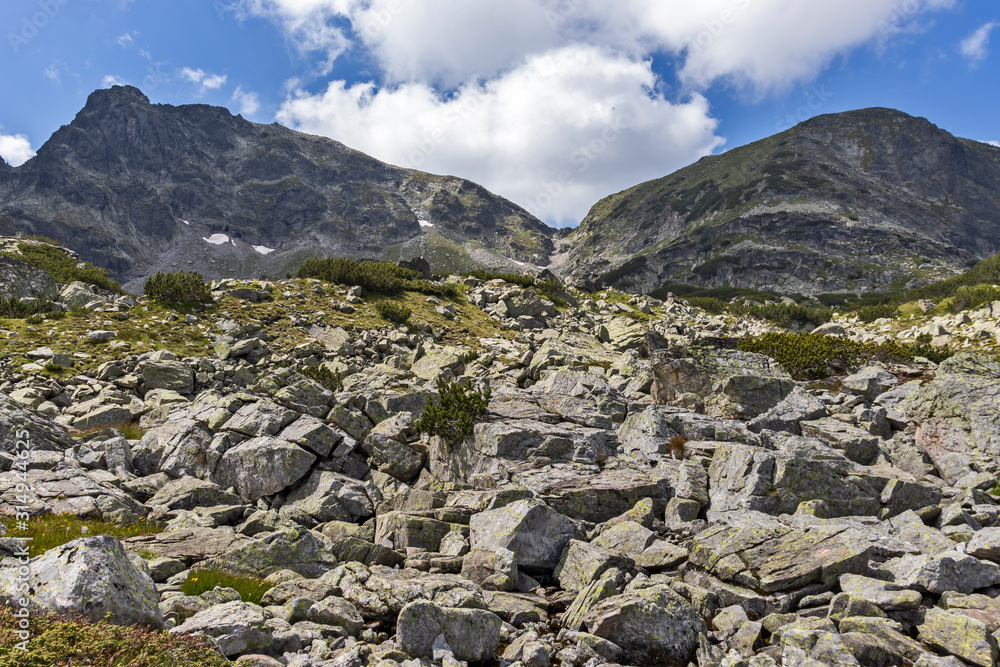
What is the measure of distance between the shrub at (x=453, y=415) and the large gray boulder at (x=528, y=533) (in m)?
4.46

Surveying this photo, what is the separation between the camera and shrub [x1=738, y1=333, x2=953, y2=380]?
22406 mm

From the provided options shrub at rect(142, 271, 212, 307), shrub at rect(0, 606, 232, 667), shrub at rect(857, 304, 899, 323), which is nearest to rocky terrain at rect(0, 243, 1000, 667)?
shrub at rect(0, 606, 232, 667)

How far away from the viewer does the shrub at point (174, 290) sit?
3038cm

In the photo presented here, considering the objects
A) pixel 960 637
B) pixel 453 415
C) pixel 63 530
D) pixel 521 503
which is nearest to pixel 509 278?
pixel 453 415

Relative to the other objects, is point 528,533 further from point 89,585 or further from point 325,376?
point 325,376

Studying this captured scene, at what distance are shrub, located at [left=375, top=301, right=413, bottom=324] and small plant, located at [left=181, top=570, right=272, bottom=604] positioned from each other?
28.1 m

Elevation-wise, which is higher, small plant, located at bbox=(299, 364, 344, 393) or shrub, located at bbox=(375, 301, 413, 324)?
shrub, located at bbox=(375, 301, 413, 324)

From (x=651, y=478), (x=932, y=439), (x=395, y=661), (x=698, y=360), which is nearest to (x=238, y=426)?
(x=395, y=661)

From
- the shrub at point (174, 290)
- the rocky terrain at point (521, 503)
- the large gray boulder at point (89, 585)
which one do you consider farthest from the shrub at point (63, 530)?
the shrub at point (174, 290)

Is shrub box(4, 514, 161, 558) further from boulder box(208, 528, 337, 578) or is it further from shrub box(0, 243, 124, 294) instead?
shrub box(0, 243, 124, 294)

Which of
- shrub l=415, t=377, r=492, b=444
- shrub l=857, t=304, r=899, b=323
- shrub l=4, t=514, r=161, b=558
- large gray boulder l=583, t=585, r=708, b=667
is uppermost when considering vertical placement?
shrub l=857, t=304, r=899, b=323

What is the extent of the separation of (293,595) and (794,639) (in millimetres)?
7659

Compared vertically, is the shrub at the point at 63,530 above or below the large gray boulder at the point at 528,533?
above

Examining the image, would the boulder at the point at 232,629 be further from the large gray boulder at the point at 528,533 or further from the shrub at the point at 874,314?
the shrub at the point at 874,314
